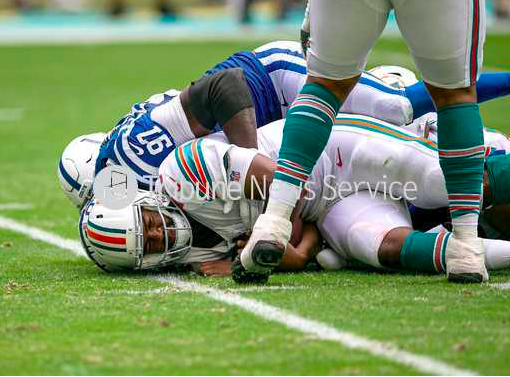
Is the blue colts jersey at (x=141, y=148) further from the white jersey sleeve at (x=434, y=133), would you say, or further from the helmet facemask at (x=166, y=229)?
the white jersey sleeve at (x=434, y=133)

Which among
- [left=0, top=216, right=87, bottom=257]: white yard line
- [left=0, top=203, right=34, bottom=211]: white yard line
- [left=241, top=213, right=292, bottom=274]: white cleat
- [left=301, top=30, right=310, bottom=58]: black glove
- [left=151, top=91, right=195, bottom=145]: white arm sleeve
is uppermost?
[left=301, top=30, right=310, bottom=58]: black glove

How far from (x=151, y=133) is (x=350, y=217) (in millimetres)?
1049

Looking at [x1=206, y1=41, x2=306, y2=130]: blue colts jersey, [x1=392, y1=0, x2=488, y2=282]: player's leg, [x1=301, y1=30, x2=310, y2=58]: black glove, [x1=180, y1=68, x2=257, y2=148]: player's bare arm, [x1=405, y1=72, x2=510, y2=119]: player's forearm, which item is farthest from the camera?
[x1=206, y1=41, x2=306, y2=130]: blue colts jersey

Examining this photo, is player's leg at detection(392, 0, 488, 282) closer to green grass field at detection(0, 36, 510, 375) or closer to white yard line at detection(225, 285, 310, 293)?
green grass field at detection(0, 36, 510, 375)

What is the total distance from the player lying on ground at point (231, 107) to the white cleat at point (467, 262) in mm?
1094

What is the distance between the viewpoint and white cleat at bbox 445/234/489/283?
4.11 meters

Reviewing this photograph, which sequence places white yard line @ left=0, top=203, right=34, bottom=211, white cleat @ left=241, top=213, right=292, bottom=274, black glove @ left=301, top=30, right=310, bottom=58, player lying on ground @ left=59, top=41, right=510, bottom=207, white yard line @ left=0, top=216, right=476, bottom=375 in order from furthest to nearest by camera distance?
white yard line @ left=0, top=203, right=34, bottom=211, player lying on ground @ left=59, top=41, right=510, bottom=207, black glove @ left=301, top=30, right=310, bottom=58, white cleat @ left=241, top=213, right=292, bottom=274, white yard line @ left=0, top=216, right=476, bottom=375

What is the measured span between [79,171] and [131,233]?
82 cm

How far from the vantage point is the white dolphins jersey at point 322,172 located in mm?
4488

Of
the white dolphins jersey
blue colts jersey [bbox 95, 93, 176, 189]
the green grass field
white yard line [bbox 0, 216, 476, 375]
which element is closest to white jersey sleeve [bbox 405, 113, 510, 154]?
the white dolphins jersey

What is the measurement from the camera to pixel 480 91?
533 centimetres

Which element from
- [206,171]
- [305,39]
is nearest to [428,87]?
[305,39]

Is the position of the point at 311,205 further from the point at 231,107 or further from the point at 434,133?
the point at 434,133

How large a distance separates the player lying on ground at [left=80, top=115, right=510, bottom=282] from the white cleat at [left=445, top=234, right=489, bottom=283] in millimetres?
167
